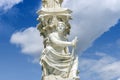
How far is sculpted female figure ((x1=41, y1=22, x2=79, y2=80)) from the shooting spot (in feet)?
77.8

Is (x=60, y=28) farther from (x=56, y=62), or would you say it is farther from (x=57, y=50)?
(x=56, y=62)

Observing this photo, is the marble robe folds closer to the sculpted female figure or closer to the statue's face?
the sculpted female figure

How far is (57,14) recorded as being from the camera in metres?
24.6

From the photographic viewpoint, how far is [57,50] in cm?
2409

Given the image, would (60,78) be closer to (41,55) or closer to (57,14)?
(41,55)

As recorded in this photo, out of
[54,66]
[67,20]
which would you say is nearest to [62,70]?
[54,66]

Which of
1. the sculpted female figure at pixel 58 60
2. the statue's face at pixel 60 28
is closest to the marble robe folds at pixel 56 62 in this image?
the sculpted female figure at pixel 58 60

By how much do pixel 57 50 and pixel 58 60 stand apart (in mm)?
535

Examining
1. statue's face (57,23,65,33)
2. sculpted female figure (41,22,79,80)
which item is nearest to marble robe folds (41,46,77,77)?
sculpted female figure (41,22,79,80)

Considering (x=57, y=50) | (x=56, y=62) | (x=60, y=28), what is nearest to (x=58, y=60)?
(x=56, y=62)

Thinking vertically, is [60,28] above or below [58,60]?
above

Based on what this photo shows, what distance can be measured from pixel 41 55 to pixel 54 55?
827mm

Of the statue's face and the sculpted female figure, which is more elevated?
the statue's face

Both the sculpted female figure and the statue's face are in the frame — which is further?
the statue's face
